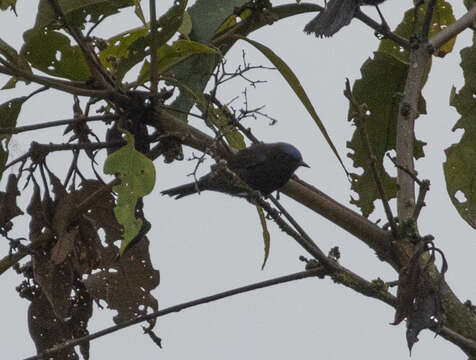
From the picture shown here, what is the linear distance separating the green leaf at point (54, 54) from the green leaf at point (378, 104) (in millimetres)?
1260

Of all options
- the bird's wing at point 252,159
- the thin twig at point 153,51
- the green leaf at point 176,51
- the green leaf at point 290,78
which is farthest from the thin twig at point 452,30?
the bird's wing at point 252,159

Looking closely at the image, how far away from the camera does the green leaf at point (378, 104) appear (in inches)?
175

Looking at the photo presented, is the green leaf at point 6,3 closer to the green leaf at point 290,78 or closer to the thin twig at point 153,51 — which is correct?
the thin twig at point 153,51

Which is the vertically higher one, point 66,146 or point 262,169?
point 262,169

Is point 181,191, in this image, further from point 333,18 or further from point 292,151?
point 333,18

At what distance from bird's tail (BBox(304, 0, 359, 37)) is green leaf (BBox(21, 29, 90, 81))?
2.71ft

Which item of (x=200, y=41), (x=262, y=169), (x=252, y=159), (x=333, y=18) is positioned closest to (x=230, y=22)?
(x=200, y=41)

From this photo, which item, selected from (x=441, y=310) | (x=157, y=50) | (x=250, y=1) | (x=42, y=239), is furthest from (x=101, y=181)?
(x=441, y=310)

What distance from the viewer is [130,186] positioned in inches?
132

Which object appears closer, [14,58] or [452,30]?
[14,58]

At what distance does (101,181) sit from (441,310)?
4.61 ft

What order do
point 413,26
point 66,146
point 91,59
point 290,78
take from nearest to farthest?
point 91,59, point 66,146, point 290,78, point 413,26

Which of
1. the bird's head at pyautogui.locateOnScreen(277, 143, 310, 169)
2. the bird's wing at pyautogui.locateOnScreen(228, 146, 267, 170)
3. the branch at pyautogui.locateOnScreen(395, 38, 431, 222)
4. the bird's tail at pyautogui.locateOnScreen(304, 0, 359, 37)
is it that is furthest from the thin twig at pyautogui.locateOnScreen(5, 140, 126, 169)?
the bird's head at pyautogui.locateOnScreen(277, 143, 310, 169)

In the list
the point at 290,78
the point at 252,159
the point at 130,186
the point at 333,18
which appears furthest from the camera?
the point at 252,159
